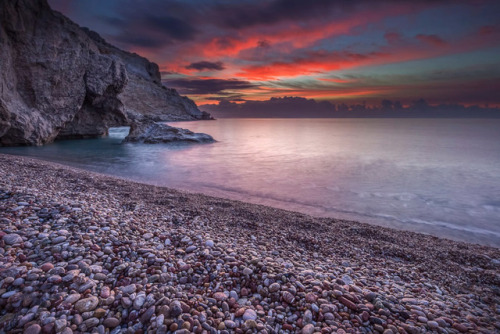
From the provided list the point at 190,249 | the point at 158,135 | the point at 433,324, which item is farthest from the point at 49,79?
the point at 433,324

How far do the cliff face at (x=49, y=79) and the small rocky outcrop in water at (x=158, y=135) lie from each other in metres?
4.62

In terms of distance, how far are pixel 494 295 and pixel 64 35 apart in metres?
30.3

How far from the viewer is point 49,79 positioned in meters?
20.8

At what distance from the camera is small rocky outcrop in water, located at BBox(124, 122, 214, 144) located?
27.3 m

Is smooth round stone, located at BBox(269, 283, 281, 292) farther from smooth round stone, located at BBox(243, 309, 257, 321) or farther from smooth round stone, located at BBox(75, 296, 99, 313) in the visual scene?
smooth round stone, located at BBox(75, 296, 99, 313)

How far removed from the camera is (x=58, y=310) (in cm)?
243

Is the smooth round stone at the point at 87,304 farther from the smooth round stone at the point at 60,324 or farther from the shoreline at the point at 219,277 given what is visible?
the smooth round stone at the point at 60,324

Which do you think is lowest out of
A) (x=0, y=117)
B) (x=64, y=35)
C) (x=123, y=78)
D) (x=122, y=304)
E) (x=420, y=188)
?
(x=420, y=188)

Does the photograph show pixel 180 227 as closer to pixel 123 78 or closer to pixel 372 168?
pixel 372 168

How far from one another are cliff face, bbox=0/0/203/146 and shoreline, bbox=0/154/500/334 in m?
19.0

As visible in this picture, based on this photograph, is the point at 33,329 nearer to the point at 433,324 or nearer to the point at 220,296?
the point at 220,296

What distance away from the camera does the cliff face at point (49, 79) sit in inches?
705

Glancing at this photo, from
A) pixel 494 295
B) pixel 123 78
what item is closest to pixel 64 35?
pixel 123 78

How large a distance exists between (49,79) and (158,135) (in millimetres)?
10305
